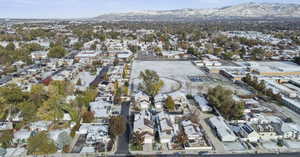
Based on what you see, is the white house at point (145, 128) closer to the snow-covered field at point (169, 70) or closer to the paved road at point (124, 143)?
the paved road at point (124, 143)

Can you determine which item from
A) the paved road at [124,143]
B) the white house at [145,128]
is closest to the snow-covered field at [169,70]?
the white house at [145,128]

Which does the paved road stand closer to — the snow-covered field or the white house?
the white house

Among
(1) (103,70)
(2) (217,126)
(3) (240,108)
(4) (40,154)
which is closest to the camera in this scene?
(4) (40,154)

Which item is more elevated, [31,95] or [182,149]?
[31,95]

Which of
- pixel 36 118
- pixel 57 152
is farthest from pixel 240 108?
pixel 36 118

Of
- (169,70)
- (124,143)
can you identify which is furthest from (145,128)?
(169,70)

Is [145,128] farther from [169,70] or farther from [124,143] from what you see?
[169,70]

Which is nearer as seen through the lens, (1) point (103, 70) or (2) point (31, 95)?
(2) point (31, 95)

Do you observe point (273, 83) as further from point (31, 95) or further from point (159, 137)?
point (31, 95)

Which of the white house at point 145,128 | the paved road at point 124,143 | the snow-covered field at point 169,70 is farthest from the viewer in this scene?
the snow-covered field at point 169,70
